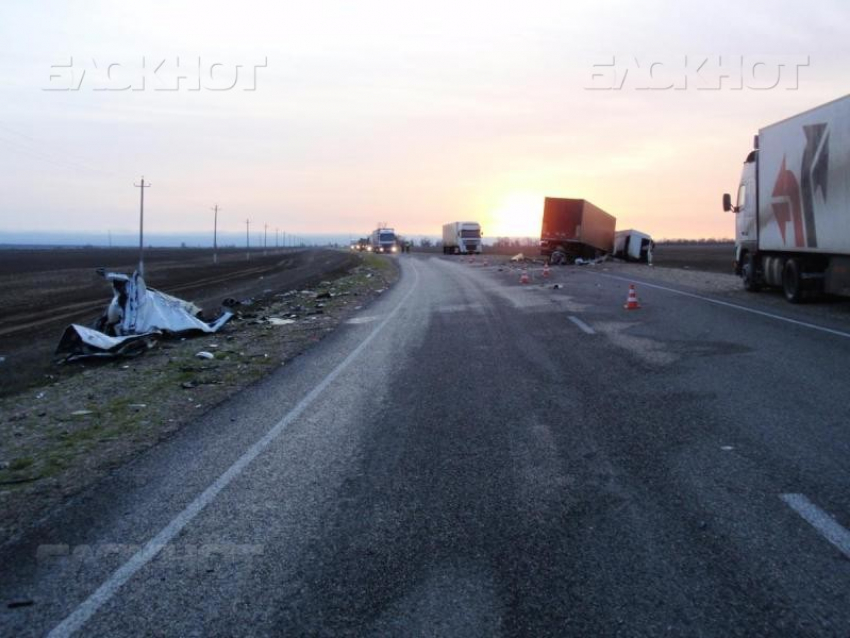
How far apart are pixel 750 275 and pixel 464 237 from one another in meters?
53.4

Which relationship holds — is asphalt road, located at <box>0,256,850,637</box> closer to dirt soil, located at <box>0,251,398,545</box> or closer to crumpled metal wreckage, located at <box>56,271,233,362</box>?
dirt soil, located at <box>0,251,398,545</box>

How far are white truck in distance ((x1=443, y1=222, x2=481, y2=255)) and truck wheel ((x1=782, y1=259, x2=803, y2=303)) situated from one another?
183 feet

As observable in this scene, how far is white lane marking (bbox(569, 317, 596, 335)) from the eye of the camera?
45.8ft

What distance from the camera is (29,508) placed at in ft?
17.8

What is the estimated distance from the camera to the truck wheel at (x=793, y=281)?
18.8 meters

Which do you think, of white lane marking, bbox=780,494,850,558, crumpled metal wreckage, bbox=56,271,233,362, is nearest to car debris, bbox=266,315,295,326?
crumpled metal wreckage, bbox=56,271,233,362

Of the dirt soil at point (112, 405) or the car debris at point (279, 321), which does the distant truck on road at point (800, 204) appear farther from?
the car debris at point (279, 321)

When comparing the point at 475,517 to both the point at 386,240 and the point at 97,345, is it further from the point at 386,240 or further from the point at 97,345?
the point at 386,240

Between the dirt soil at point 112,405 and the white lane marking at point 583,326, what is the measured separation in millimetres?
5134

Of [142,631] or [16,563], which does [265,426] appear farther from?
[142,631]

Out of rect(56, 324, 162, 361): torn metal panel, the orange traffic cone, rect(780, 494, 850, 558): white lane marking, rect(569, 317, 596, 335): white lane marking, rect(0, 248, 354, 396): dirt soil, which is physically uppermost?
the orange traffic cone

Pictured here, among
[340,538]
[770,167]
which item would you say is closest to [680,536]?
[340,538]

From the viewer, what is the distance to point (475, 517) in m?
4.89

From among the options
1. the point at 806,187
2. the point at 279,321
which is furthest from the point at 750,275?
the point at 279,321
